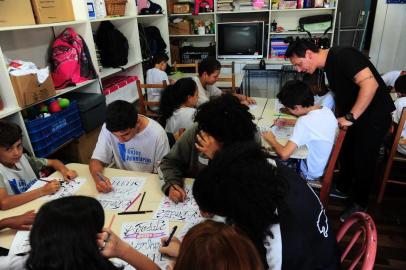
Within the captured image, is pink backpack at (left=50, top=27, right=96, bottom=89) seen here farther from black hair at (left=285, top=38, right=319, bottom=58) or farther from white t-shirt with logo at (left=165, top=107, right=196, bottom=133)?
black hair at (left=285, top=38, right=319, bottom=58)

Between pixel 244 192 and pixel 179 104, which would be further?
pixel 179 104

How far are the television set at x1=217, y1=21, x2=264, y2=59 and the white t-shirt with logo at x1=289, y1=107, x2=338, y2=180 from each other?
300 cm

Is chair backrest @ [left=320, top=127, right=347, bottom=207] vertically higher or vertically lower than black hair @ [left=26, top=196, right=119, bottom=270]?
lower

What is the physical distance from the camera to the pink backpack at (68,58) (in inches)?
101

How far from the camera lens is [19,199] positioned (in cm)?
135

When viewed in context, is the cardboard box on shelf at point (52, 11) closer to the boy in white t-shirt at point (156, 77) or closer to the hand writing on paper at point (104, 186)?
the boy in white t-shirt at point (156, 77)

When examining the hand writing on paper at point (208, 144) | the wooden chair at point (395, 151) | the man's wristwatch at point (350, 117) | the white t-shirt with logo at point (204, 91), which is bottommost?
the wooden chair at point (395, 151)

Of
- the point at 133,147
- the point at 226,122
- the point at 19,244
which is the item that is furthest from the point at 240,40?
the point at 19,244

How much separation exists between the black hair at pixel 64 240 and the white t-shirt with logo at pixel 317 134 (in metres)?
1.29

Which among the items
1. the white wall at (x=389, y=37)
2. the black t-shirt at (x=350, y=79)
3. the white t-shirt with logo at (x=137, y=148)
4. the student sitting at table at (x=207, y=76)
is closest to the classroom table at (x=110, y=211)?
the white t-shirt with logo at (x=137, y=148)

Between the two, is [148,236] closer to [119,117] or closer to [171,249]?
[171,249]

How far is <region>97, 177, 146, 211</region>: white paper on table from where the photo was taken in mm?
1313

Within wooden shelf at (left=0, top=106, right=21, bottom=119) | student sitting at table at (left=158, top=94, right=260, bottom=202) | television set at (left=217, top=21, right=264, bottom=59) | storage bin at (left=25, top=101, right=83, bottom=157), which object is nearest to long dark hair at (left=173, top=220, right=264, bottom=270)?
student sitting at table at (left=158, top=94, right=260, bottom=202)

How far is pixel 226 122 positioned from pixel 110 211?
627 millimetres
